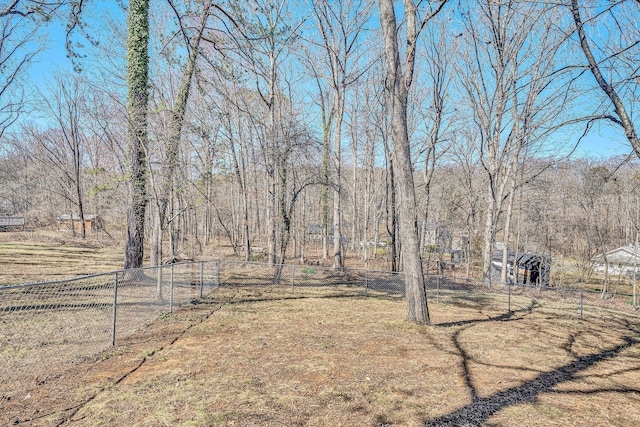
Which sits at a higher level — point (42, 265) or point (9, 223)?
point (9, 223)

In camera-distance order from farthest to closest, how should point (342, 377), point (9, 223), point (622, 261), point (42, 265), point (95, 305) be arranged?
1. point (9, 223)
2. point (622, 261)
3. point (42, 265)
4. point (95, 305)
5. point (342, 377)

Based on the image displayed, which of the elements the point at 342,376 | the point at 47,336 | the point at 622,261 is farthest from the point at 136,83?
the point at 622,261

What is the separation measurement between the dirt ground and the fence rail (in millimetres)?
388

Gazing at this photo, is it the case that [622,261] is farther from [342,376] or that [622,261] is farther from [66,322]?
[66,322]

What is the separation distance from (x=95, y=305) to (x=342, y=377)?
5.74 meters

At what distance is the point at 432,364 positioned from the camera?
4.75m

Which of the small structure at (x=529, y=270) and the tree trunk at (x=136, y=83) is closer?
the tree trunk at (x=136, y=83)

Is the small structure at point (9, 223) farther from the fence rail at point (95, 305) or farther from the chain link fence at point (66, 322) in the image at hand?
the chain link fence at point (66, 322)

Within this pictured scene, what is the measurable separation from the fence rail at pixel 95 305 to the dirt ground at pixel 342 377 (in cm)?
39

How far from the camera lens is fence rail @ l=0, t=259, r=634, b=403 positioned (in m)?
4.37

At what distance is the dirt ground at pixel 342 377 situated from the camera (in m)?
3.22

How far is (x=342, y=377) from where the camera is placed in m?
4.18

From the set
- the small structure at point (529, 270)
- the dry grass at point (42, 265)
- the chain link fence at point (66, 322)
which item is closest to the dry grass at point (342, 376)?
the chain link fence at point (66, 322)

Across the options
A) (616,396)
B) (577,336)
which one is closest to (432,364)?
(616,396)
